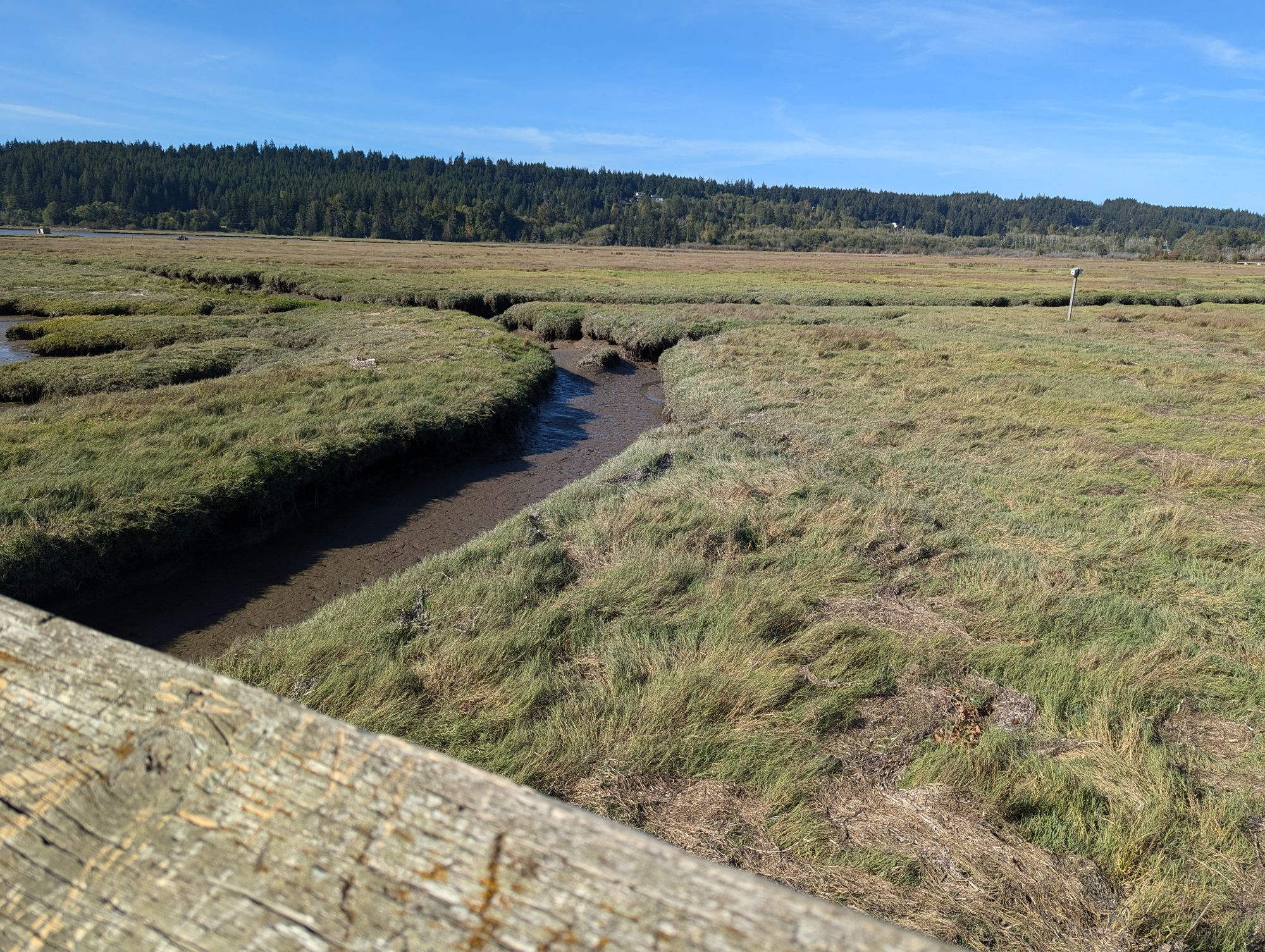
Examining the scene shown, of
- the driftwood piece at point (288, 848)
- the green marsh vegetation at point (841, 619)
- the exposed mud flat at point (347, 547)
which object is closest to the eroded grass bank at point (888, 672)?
the green marsh vegetation at point (841, 619)

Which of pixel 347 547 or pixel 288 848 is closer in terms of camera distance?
pixel 288 848

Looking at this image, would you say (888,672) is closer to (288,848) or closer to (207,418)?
(288,848)

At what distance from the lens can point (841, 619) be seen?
23.2 feet

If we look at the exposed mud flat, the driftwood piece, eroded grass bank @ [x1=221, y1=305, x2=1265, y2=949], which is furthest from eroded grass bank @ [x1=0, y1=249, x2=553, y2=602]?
the driftwood piece

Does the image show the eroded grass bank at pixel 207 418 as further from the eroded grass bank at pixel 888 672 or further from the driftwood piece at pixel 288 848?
the driftwood piece at pixel 288 848

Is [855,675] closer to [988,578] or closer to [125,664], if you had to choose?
[988,578]

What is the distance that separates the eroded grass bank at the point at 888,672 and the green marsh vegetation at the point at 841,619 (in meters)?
0.03

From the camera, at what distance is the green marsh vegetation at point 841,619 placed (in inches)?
171

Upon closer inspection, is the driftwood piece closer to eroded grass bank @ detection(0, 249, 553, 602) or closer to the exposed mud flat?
the exposed mud flat

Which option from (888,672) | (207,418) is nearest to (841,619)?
(888,672)

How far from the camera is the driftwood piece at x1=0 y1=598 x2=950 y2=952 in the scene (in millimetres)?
1088

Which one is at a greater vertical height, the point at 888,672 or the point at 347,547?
the point at 888,672

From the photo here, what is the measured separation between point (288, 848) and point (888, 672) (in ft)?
18.9

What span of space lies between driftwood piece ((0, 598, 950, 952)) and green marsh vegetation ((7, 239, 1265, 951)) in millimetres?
3433
